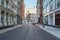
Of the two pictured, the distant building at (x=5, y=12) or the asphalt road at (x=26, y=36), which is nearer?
the asphalt road at (x=26, y=36)

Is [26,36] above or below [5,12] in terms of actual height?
below

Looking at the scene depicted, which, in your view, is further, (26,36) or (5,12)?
(5,12)

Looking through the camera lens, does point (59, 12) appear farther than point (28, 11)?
No

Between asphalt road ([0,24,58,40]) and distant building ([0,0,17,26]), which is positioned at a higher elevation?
distant building ([0,0,17,26])

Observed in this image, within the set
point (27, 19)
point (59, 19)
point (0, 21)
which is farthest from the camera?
point (27, 19)

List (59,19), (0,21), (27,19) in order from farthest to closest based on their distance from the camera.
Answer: (27,19), (59,19), (0,21)

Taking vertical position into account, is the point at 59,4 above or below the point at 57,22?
above

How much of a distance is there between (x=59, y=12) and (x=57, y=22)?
13.1 ft

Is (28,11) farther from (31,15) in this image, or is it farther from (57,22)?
(57,22)

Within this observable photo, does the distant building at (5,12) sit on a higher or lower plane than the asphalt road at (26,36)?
higher

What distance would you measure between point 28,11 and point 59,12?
5121 inches

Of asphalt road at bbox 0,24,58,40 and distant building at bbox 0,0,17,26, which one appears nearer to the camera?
asphalt road at bbox 0,24,58,40

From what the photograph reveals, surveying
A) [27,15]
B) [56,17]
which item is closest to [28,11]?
[27,15]

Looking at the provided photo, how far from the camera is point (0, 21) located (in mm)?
39562
